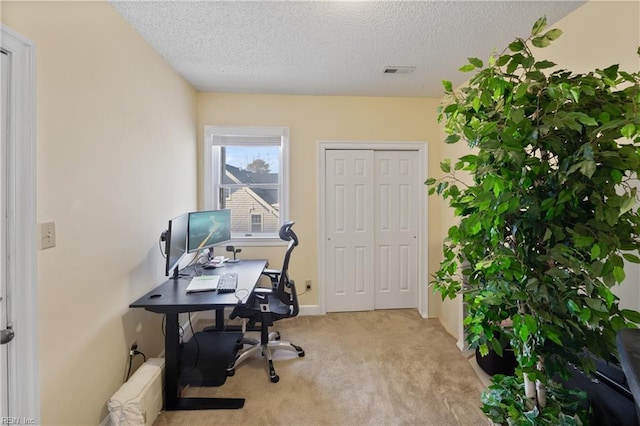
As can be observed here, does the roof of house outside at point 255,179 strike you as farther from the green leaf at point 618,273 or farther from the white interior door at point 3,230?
the green leaf at point 618,273

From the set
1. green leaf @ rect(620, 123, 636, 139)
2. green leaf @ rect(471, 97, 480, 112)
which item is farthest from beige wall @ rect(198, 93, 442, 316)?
green leaf @ rect(620, 123, 636, 139)

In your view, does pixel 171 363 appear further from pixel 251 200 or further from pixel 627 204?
pixel 627 204

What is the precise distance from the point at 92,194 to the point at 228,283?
102cm

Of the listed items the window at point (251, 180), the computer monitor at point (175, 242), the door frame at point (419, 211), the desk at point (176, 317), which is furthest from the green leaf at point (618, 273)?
the window at point (251, 180)

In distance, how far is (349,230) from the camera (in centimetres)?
345

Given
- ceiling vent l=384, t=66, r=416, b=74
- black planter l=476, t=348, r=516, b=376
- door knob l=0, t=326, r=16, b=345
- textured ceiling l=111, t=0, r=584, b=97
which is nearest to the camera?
door knob l=0, t=326, r=16, b=345

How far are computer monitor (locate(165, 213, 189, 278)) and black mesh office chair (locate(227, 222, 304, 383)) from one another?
1.94 feet

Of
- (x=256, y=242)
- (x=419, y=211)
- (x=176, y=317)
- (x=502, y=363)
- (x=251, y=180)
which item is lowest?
(x=502, y=363)

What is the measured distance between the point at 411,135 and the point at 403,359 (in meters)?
2.42

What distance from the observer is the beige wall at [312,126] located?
3285mm

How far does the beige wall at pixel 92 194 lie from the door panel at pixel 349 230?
1.81 m

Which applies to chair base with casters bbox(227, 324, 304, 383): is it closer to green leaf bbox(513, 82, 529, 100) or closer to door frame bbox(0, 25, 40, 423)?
door frame bbox(0, 25, 40, 423)

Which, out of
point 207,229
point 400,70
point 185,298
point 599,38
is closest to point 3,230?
point 185,298

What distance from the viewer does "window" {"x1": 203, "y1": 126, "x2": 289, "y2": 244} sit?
3311mm
